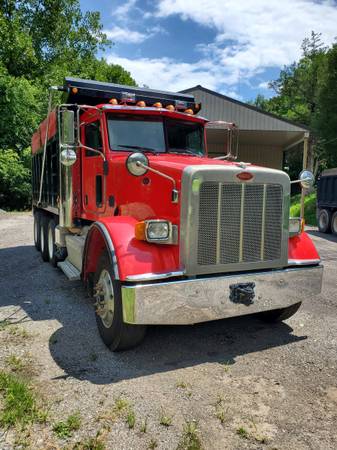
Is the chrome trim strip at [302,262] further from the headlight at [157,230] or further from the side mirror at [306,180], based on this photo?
the headlight at [157,230]

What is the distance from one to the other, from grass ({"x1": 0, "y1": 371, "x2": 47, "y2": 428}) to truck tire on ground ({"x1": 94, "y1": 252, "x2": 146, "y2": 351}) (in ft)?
3.07

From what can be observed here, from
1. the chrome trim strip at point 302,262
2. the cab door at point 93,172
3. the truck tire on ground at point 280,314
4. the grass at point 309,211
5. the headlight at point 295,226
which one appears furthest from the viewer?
the grass at point 309,211

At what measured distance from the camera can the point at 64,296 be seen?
6.02 metres

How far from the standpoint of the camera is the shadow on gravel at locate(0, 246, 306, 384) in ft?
12.5

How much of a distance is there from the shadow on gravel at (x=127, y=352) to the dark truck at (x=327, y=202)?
37.6ft

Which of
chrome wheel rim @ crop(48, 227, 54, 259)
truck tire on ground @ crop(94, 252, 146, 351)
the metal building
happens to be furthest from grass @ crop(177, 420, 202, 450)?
the metal building

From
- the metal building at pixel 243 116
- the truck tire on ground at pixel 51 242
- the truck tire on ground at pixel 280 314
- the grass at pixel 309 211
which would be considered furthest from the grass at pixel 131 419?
the grass at pixel 309 211

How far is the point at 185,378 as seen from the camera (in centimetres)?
361

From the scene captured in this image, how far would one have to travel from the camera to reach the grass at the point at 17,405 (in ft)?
9.43

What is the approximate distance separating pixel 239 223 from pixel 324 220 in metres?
13.0

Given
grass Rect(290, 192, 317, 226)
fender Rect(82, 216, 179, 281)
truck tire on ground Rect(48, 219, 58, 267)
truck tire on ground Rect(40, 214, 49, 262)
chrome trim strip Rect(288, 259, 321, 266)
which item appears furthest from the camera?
grass Rect(290, 192, 317, 226)

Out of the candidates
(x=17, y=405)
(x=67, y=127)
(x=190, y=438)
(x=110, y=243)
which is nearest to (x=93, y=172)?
(x=67, y=127)

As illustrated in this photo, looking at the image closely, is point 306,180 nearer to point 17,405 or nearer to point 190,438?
point 190,438

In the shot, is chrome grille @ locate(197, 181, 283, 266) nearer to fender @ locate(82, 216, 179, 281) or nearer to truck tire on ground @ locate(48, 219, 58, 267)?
fender @ locate(82, 216, 179, 281)
